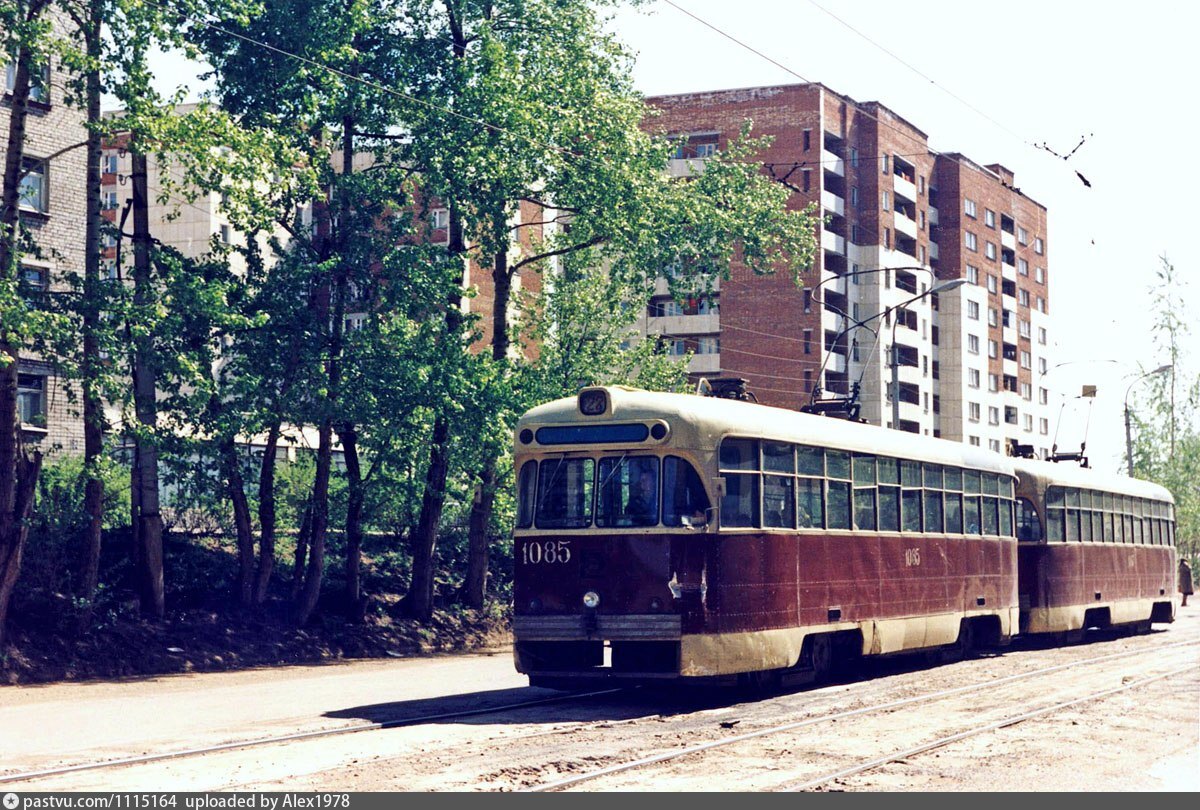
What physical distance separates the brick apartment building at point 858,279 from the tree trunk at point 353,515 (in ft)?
133

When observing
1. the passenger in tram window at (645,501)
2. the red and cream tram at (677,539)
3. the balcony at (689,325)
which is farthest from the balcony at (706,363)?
the passenger in tram window at (645,501)

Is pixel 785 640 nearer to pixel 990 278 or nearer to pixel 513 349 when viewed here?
pixel 513 349

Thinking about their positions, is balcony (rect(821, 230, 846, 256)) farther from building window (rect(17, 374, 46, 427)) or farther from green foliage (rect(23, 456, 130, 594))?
green foliage (rect(23, 456, 130, 594))

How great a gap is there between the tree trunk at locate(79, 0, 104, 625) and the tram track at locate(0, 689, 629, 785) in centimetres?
810

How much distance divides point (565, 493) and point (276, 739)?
14.3 ft

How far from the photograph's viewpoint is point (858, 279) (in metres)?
81.2

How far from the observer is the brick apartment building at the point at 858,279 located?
76938 millimetres

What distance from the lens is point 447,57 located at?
27.9m

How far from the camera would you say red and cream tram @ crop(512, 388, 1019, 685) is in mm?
15625

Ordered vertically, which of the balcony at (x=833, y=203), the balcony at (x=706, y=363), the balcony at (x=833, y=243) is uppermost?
the balcony at (x=833, y=203)

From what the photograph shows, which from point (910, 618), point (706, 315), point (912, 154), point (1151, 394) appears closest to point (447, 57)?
point (910, 618)

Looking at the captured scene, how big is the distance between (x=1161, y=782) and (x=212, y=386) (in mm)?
15947

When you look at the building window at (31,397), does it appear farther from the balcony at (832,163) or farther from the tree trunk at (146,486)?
the balcony at (832,163)

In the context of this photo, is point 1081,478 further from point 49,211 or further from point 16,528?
point 49,211
